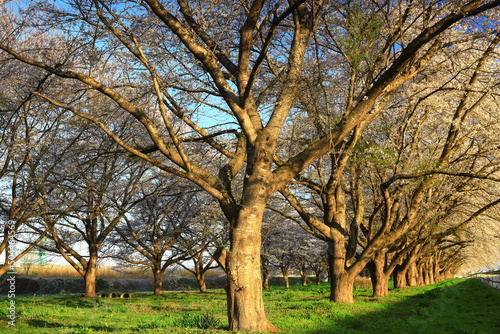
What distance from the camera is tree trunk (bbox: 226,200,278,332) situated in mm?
7449

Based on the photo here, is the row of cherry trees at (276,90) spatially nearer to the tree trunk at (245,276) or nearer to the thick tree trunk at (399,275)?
the tree trunk at (245,276)

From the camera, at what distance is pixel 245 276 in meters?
7.51

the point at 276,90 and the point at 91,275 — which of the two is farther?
the point at 91,275

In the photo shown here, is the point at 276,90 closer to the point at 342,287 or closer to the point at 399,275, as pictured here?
the point at 342,287

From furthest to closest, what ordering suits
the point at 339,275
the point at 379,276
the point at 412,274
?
the point at 412,274 < the point at 379,276 < the point at 339,275

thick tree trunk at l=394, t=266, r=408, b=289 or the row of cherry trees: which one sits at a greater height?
the row of cherry trees

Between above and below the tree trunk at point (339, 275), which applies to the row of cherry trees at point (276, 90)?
above

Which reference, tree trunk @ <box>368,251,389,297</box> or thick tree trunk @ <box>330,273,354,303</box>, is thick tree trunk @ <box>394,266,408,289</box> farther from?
thick tree trunk @ <box>330,273,354,303</box>

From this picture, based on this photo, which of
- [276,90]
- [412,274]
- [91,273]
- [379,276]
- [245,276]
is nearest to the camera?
[245,276]

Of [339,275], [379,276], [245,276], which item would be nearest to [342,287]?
[339,275]

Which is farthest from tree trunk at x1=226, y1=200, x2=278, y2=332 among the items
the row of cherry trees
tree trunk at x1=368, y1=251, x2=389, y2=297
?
tree trunk at x1=368, y1=251, x2=389, y2=297

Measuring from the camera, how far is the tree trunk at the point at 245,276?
7.45 m

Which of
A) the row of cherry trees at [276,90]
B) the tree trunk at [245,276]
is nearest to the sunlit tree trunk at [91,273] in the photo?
the row of cherry trees at [276,90]

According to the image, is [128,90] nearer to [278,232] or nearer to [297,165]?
[297,165]
